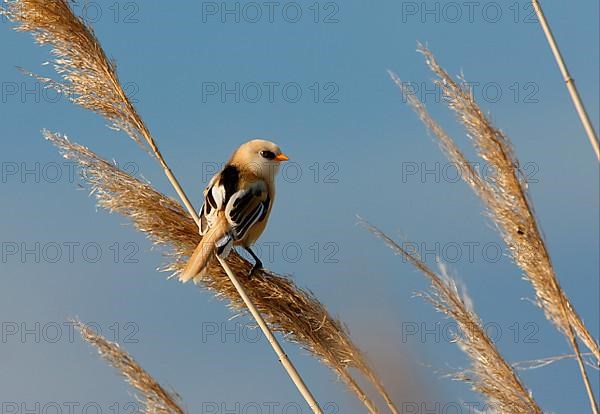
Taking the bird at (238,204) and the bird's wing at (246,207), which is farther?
the bird's wing at (246,207)

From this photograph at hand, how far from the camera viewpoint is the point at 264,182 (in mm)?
4508

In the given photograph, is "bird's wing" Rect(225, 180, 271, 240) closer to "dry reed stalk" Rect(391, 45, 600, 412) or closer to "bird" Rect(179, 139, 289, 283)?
"bird" Rect(179, 139, 289, 283)

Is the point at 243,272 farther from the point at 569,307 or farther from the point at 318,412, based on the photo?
the point at 569,307

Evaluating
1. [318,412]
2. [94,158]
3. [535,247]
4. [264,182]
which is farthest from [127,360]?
[264,182]

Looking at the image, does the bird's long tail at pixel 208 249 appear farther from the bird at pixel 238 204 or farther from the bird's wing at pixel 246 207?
the bird's wing at pixel 246 207

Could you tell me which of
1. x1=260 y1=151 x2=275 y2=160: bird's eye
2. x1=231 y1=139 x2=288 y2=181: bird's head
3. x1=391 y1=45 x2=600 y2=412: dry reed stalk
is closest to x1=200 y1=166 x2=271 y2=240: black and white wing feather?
x1=231 y1=139 x2=288 y2=181: bird's head

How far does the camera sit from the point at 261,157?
466 centimetres

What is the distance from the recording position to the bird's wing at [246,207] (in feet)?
13.0

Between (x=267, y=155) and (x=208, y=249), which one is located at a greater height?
(x=267, y=155)

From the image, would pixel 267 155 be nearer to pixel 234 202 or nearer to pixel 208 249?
pixel 234 202

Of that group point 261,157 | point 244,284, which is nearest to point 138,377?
point 244,284

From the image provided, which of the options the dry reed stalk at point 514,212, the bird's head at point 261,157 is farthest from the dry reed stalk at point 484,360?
the bird's head at point 261,157

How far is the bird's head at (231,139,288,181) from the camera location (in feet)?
15.1

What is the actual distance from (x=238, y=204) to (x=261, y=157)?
598mm
